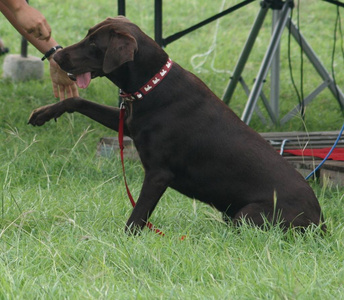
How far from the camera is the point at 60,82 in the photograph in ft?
12.3

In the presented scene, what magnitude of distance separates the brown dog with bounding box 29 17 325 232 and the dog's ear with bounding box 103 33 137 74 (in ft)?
0.12

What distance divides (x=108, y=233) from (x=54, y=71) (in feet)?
3.12

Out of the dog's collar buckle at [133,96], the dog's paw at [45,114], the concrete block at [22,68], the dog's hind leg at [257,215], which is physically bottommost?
the concrete block at [22,68]

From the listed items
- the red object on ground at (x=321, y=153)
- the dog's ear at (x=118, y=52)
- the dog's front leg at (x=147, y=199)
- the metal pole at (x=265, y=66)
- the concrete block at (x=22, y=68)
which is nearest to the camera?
the dog's ear at (x=118, y=52)

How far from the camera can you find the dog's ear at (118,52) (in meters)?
3.05

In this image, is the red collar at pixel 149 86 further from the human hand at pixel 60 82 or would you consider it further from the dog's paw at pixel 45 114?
the human hand at pixel 60 82

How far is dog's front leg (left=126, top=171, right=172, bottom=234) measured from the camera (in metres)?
3.17

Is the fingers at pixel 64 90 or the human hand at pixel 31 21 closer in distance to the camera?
the human hand at pixel 31 21

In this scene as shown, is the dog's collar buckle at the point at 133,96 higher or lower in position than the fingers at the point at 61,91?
higher

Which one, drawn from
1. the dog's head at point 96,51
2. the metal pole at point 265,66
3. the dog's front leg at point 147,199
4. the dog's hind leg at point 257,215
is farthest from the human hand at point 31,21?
the metal pole at point 265,66

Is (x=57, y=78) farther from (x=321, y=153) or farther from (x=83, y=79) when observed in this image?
(x=321, y=153)

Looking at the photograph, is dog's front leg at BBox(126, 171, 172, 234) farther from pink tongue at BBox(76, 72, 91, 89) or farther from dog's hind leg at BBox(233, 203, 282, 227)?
pink tongue at BBox(76, 72, 91, 89)

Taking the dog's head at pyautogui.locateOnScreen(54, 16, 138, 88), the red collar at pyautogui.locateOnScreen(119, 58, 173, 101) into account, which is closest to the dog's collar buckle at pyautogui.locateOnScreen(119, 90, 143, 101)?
the red collar at pyautogui.locateOnScreen(119, 58, 173, 101)

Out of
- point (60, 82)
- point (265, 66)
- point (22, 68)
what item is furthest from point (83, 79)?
point (22, 68)
